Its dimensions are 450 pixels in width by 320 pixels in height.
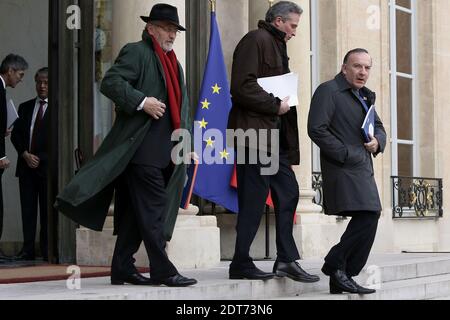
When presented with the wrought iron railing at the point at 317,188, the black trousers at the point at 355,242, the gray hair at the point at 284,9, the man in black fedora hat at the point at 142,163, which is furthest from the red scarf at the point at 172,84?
the wrought iron railing at the point at 317,188

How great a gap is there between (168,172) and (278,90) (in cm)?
99

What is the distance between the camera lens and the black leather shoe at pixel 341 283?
7.69 meters

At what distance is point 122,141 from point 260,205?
1117mm

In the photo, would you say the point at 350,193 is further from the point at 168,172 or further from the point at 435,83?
the point at 435,83

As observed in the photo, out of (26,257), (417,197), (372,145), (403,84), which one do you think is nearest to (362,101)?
(372,145)

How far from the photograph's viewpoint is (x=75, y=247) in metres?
9.80

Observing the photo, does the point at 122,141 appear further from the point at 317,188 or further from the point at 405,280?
the point at 317,188

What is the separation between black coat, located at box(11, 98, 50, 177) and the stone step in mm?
3502

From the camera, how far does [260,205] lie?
7.73 metres

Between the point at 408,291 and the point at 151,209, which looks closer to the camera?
the point at 151,209

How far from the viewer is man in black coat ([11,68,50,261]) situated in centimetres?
1059

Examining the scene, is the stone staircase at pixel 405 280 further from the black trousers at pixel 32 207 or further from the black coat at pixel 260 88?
the black trousers at pixel 32 207

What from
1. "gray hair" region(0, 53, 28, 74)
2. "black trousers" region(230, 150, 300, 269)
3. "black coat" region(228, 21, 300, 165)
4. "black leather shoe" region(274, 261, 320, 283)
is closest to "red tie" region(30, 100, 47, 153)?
"gray hair" region(0, 53, 28, 74)
